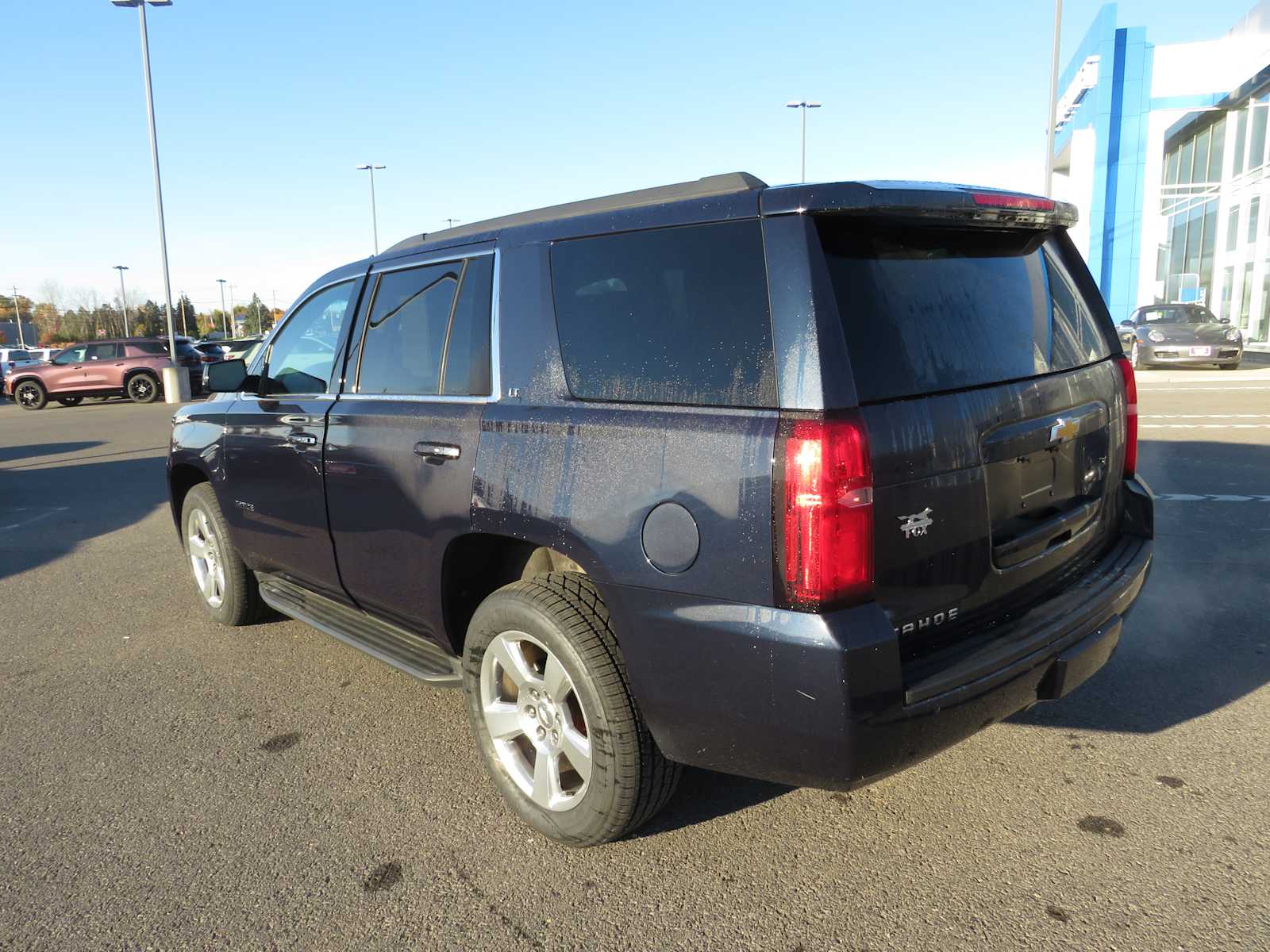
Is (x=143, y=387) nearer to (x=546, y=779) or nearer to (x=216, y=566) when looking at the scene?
(x=216, y=566)

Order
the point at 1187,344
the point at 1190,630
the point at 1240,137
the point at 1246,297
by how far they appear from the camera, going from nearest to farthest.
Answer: the point at 1190,630
the point at 1187,344
the point at 1246,297
the point at 1240,137

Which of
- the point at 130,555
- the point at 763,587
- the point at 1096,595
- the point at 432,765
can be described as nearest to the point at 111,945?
the point at 432,765

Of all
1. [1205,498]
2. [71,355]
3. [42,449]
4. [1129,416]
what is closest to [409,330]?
[1129,416]

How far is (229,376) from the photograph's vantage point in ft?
14.6

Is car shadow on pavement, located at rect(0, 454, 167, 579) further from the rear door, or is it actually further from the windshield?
the windshield

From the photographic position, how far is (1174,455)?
930cm

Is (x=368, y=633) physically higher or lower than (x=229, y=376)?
lower

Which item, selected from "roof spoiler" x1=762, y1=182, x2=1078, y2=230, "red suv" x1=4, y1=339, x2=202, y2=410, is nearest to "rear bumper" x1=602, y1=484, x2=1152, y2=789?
"roof spoiler" x1=762, y1=182, x2=1078, y2=230

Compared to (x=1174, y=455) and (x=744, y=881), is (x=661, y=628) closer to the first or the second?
(x=744, y=881)

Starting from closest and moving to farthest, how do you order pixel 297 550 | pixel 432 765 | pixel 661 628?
pixel 661 628
pixel 432 765
pixel 297 550

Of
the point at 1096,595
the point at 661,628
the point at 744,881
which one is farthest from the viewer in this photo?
the point at 1096,595

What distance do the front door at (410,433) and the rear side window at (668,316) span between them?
1.36ft

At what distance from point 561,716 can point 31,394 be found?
25024 millimetres

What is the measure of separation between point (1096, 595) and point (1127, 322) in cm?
2379
